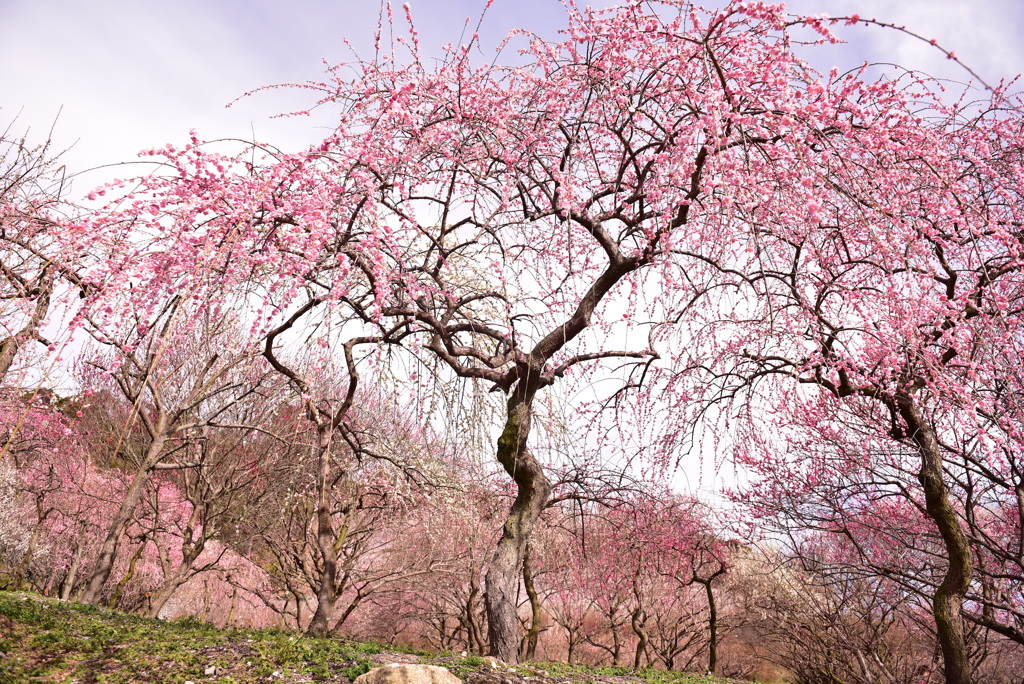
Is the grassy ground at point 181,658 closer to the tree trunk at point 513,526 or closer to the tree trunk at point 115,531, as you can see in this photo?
the tree trunk at point 513,526

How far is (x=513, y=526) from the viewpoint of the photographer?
623 centimetres

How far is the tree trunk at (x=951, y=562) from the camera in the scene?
6.28m

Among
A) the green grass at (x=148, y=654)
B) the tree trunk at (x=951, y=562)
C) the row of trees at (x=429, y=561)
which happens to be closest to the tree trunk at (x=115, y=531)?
the row of trees at (x=429, y=561)

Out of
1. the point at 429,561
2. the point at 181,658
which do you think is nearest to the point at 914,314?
the point at 181,658

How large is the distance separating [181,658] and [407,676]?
1.91 meters

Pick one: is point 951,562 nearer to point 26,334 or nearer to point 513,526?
point 513,526

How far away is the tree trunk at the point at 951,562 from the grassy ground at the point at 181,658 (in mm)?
2781

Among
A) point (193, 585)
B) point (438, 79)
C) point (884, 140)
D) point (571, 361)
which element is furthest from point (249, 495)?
point (884, 140)

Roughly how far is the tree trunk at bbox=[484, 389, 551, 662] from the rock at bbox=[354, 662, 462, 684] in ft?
4.70

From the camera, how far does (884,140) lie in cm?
413

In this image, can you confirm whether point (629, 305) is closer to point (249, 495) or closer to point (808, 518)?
point (808, 518)

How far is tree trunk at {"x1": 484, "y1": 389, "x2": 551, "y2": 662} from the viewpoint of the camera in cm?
577

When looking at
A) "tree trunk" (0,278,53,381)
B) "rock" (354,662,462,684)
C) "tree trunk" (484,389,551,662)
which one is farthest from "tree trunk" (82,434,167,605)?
"rock" (354,662,462,684)

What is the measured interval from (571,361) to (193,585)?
1460 cm
